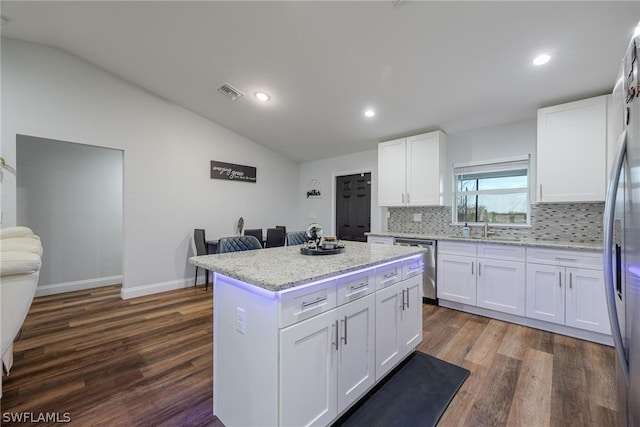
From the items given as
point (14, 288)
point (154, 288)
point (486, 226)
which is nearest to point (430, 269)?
point (486, 226)

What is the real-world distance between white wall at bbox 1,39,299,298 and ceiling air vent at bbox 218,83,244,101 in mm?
1095

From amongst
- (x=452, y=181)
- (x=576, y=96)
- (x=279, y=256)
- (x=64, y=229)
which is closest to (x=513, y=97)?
(x=576, y=96)

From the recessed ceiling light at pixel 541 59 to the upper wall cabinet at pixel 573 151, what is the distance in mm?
727

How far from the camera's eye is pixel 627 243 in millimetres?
967

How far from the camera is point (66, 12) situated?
8.41 ft

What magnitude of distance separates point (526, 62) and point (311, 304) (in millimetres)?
2743

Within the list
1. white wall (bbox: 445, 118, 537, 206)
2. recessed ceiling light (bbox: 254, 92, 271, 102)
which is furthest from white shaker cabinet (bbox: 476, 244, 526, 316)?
recessed ceiling light (bbox: 254, 92, 271, 102)

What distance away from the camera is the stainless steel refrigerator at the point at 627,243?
0.88m

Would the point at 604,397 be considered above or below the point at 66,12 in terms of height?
below

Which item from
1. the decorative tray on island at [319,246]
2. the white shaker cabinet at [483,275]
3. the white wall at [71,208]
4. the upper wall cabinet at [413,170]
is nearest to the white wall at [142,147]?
the white wall at [71,208]

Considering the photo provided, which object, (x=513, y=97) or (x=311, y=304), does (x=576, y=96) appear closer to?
(x=513, y=97)

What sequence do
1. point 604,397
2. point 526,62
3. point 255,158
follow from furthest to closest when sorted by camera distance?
point 255,158 < point 526,62 < point 604,397

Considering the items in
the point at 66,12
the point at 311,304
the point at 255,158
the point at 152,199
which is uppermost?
the point at 66,12

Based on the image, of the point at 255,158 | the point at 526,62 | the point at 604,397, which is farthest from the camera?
the point at 255,158
